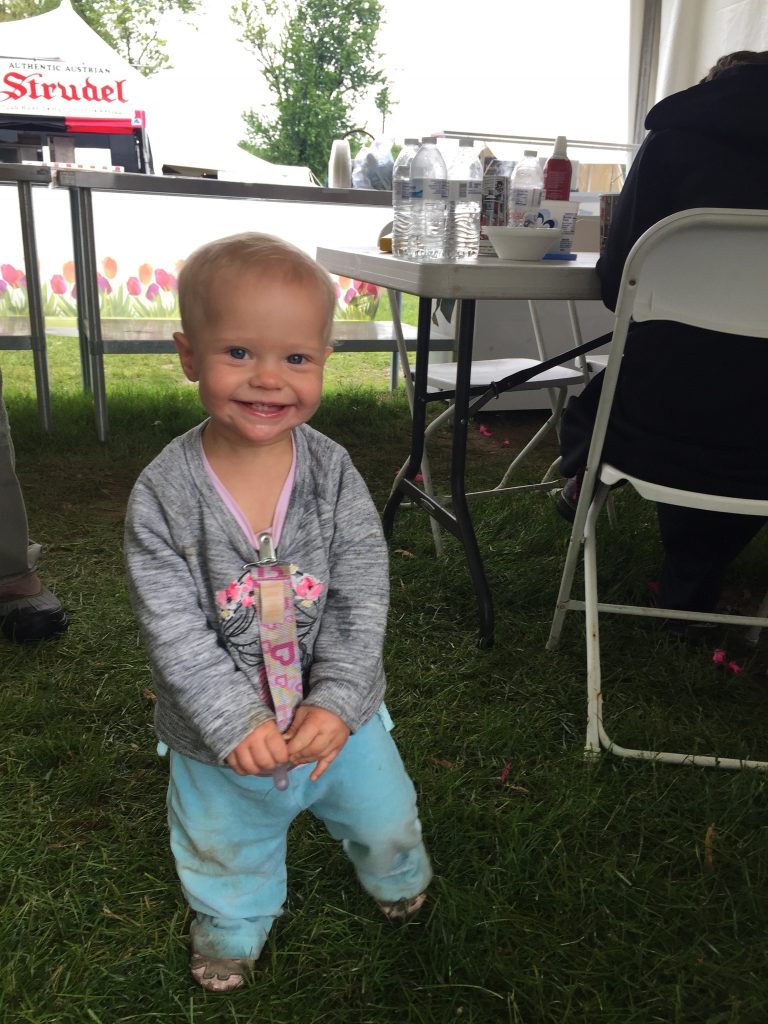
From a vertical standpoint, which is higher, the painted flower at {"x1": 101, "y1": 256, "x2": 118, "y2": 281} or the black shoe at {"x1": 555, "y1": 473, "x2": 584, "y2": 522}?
the painted flower at {"x1": 101, "y1": 256, "x2": 118, "y2": 281}

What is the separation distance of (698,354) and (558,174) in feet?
2.66

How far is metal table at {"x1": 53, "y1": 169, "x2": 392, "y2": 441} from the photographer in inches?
129

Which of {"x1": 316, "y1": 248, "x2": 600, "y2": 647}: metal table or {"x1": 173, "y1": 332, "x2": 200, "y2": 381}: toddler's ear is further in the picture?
{"x1": 316, "y1": 248, "x2": 600, "y2": 647}: metal table

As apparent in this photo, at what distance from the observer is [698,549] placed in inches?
73.3

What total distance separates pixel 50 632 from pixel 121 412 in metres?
2.14

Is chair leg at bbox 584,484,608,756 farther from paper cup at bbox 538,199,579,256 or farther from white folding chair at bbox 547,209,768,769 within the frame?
paper cup at bbox 538,199,579,256

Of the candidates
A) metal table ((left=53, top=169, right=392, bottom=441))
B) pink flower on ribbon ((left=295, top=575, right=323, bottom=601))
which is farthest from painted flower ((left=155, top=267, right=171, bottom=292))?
pink flower on ribbon ((left=295, top=575, right=323, bottom=601))

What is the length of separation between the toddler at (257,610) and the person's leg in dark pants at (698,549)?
3.47 feet

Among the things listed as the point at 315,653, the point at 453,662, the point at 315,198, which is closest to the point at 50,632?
the point at 453,662

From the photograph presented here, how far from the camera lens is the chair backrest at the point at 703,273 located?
121cm

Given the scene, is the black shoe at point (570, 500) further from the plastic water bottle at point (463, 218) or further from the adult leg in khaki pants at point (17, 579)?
the adult leg in khaki pants at point (17, 579)

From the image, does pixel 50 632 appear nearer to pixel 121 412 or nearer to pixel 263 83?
pixel 121 412

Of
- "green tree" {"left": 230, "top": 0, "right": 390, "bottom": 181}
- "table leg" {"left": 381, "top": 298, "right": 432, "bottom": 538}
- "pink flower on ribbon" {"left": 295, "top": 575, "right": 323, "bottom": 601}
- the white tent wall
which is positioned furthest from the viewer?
"green tree" {"left": 230, "top": 0, "right": 390, "bottom": 181}

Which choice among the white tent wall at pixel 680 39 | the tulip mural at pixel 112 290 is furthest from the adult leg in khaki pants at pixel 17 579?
the white tent wall at pixel 680 39
